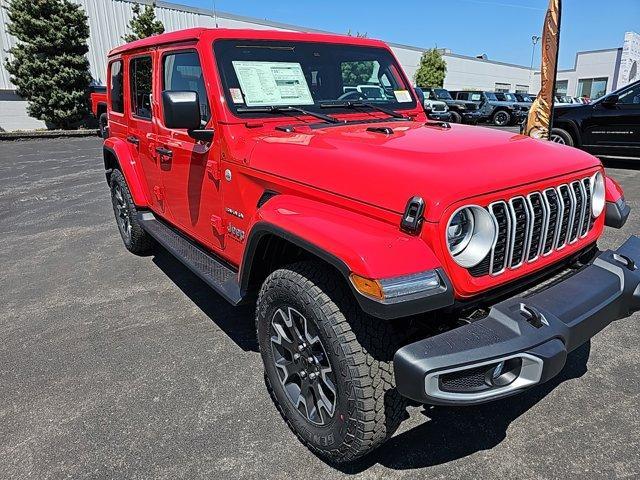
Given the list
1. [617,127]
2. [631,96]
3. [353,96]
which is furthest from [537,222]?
[631,96]

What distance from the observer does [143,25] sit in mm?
21781

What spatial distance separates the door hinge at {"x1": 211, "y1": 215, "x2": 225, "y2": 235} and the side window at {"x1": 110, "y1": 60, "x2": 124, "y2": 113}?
2235mm

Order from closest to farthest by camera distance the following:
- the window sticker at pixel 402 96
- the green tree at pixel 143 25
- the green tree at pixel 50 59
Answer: the window sticker at pixel 402 96 → the green tree at pixel 50 59 → the green tree at pixel 143 25

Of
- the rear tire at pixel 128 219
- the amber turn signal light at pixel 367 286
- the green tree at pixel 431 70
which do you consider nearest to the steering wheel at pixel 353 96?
the amber turn signal light at pixel 367 286

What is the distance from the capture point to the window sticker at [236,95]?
2.90 metres

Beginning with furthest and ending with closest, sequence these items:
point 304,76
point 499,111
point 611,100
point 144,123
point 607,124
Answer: point 499,111
point 607,124
point 611,100
point 144,123
point 304,76

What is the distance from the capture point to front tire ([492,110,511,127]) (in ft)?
69.4

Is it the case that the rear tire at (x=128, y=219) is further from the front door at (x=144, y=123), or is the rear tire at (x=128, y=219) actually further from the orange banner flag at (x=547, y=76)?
the orange banner flag at (x=547, y=76)

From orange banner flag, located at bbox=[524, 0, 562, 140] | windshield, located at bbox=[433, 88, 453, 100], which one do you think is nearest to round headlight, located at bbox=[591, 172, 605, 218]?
orange banner flag, located at bbox=[524, 0, 562, 140]

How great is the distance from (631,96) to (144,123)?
884 centimetres

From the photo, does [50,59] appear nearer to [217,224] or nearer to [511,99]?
[217,224]

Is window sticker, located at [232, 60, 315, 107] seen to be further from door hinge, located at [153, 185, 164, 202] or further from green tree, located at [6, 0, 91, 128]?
green tree, located at [6, 0, 91, 128]

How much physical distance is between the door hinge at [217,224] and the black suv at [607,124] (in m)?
8.79

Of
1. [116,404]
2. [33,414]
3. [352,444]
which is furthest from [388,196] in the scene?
[33,414]
